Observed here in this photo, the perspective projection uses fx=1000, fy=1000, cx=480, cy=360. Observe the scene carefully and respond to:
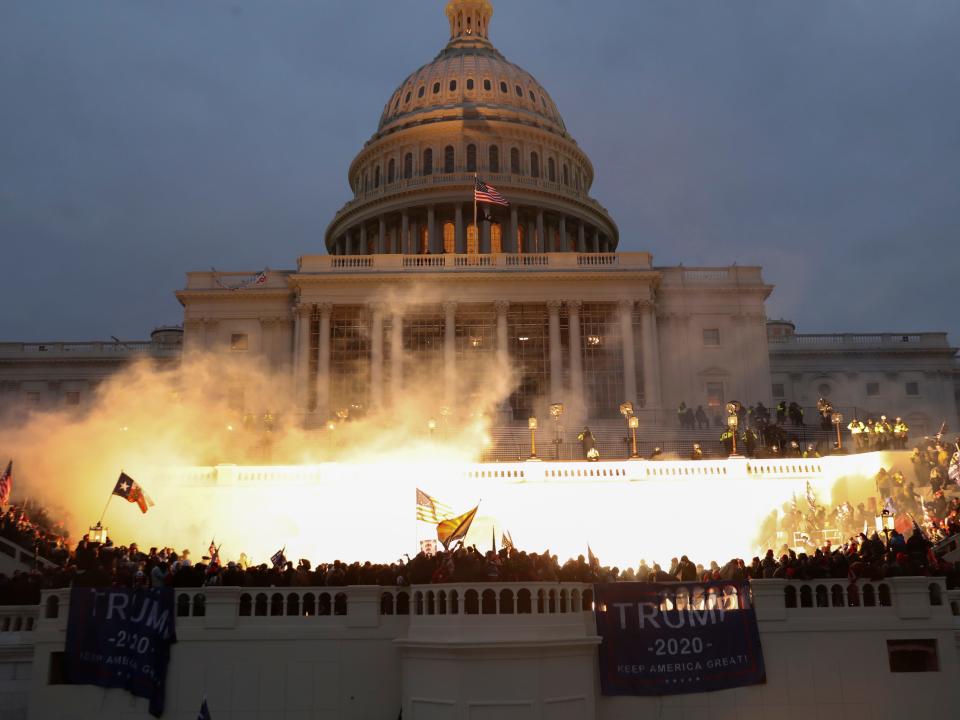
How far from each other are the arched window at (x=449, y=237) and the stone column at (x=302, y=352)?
2052cm

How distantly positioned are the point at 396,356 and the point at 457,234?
69.5 feet

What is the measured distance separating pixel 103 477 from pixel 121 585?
2234 centimetres

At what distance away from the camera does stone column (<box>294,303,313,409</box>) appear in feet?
182

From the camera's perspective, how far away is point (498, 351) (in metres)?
56.1

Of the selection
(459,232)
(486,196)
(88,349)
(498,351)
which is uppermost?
(459,232)

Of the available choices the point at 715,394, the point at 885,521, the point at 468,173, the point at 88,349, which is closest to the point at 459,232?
the point at 468,173

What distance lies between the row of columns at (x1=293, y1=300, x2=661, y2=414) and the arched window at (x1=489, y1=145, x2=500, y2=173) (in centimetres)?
2617

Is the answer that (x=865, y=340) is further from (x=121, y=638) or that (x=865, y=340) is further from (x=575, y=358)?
(x=121, y=638)

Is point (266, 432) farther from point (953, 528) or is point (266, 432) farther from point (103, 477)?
point (953, 528)

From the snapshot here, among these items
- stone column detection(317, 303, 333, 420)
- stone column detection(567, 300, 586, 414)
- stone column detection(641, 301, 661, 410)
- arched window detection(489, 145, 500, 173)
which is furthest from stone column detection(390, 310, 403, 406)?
arched window detection(489, 145, 500, 173)

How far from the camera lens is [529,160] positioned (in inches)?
3194

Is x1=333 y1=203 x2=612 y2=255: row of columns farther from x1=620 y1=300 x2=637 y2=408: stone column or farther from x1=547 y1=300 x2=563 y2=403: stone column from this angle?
x1=620 y1=300 x2=637 y2=408: stone column

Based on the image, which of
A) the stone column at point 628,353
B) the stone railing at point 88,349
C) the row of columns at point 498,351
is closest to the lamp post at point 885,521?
the stone column at point 628,353

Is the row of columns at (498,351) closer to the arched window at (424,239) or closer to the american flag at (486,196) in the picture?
the american flag at (486,196)
